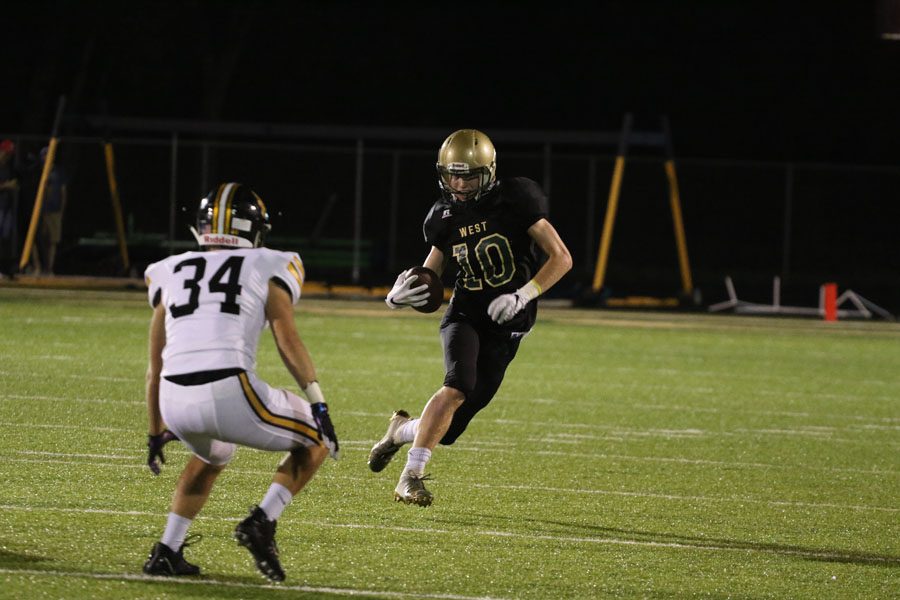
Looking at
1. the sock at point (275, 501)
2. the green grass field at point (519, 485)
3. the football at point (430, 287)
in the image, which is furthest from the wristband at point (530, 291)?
the sock at point (275, 501)

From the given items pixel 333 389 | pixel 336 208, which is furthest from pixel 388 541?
pixel 336 208

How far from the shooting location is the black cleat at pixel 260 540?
514 cm

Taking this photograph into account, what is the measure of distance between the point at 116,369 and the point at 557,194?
2301cm

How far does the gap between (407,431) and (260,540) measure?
202cm

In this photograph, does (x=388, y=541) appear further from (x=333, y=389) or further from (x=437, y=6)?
(x=437, y=6)

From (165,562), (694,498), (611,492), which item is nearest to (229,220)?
(165,562)

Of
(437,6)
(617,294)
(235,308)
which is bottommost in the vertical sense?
(617,294)

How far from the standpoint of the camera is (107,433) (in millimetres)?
8734

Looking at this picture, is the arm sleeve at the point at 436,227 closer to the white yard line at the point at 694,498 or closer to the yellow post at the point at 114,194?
the white yard line at the point at 694,498

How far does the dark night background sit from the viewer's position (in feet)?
108

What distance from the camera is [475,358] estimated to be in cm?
702

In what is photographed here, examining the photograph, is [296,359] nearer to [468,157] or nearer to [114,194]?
[468,157]

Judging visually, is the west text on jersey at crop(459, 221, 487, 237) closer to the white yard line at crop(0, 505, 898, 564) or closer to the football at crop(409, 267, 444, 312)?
the football at crop(409, 267, 444, 312)

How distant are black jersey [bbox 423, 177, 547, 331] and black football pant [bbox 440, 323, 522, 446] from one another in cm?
7
